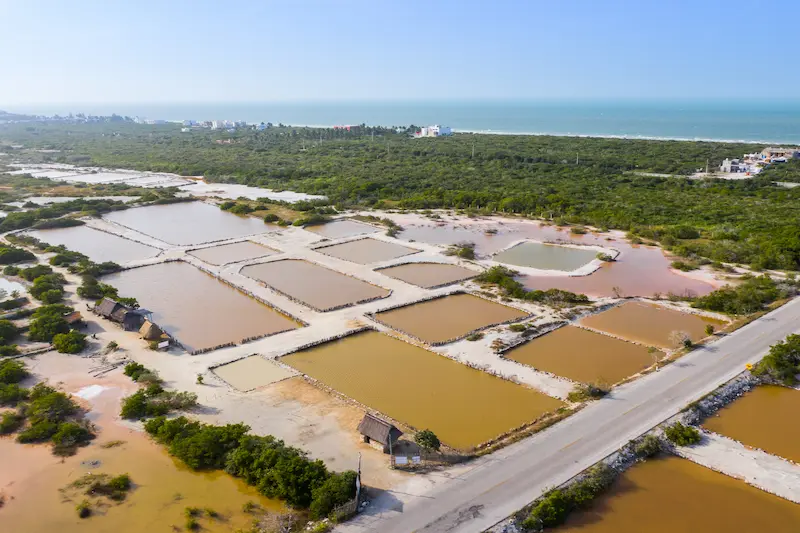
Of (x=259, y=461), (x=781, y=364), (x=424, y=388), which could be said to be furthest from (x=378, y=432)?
(x=781, y=364)

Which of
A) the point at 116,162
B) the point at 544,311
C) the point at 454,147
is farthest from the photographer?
the point at 454,147

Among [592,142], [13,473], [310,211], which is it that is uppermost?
[592,142]

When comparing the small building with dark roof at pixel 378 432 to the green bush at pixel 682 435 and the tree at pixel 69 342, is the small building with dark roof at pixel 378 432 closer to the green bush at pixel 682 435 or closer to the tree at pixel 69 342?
the green bush at pixel 682 435

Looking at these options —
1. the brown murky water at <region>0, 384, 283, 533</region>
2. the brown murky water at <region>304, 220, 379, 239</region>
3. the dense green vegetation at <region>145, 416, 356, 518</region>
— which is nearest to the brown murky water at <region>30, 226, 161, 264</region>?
the brown murky water at <region>304, 220, 379, 239</region>

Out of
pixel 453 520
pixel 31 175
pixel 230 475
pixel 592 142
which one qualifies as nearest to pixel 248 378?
pixel 230 475

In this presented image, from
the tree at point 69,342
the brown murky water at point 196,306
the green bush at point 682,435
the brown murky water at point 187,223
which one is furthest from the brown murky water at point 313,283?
the green bush at point 682,435

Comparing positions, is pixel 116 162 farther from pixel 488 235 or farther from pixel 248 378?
pixel 248 378

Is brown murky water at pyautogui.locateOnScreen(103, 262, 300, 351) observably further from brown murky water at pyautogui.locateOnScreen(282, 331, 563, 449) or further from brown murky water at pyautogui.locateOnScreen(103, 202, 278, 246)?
brown murky water at pyautogui.locateOnScreen(103, 202, 278, 246)
